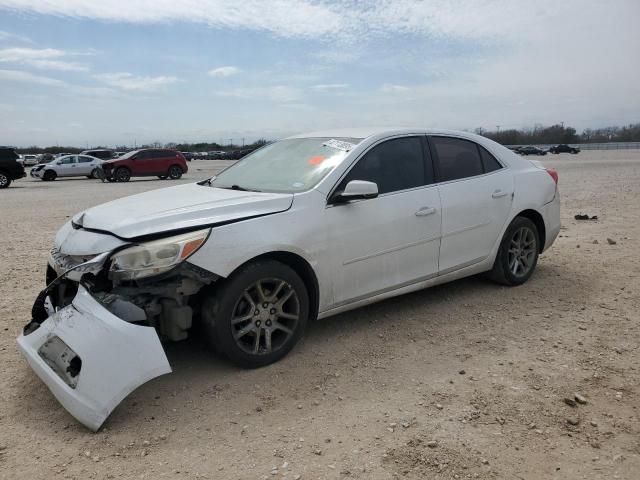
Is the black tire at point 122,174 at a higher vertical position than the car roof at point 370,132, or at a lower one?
lower

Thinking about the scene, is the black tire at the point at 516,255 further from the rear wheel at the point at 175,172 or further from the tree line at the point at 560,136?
the tree line at the point at 560,136

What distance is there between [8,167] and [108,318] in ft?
A: 75.9

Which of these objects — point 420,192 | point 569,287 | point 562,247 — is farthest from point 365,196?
point 562,247

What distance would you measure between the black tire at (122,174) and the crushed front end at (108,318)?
80.2 feet

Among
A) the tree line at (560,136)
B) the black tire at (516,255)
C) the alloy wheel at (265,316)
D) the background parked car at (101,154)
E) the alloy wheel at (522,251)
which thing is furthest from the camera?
the tree line at (560,136)

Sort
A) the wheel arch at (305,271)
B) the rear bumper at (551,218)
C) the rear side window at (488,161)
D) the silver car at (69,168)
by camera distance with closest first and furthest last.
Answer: the wheel arch at (305,271) → the rear side window at (488,161) → the rear bumper at (551,218) → the silver car at (69,168)

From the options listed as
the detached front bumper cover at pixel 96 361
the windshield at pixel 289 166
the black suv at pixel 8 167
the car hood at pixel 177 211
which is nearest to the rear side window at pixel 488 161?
the windshield at pixel 289 166

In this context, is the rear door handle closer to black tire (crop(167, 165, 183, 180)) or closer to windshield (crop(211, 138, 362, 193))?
windshield (crop(211, 138, 362, 193))

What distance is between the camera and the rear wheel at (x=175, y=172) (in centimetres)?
2792

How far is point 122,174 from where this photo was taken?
26641 millimetres

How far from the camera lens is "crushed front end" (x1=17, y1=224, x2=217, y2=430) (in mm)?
2951

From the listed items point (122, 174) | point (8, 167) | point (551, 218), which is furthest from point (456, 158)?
point (122, 174)

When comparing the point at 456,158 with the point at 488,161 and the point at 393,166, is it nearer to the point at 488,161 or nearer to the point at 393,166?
the point at 488,161

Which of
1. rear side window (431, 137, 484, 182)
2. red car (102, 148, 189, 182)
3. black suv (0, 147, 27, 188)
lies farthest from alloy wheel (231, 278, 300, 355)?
red car (102, 148, 189, 182)
